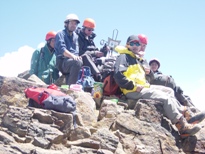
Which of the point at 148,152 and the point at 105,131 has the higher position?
the point at 105,131

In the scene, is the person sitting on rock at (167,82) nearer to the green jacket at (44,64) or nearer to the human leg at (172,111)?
the human leg at (172,111)

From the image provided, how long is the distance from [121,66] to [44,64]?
4.28m

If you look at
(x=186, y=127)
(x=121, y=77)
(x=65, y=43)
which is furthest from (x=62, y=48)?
(x=186, y=127)

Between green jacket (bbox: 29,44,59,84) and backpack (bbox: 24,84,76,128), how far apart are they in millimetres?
4965

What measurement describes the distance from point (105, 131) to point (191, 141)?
3.54 m

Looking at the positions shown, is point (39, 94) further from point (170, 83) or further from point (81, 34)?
point (170, 83)

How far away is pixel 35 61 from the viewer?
1475 centimetres

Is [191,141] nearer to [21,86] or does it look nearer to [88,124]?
[88,124]

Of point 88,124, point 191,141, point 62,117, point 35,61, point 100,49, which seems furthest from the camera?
point 100,49

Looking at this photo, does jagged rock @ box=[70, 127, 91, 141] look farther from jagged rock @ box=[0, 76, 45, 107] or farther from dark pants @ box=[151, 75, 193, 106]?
dark pants @ box=[151, 75, 193, 106]

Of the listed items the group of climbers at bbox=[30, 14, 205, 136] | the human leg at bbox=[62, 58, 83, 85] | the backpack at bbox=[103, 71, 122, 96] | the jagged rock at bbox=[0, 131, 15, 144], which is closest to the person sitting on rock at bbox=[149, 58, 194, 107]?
the group of climbers at bbox=[30, 14, 205, 136]

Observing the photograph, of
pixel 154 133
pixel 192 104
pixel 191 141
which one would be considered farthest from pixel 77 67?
pixel 192 104

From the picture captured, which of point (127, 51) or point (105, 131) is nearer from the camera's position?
point (105, 131)

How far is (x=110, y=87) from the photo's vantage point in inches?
482
